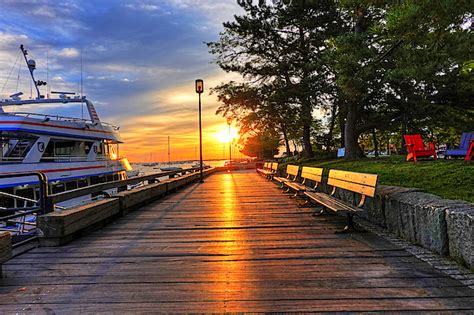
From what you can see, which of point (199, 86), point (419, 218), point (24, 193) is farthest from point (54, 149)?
point (419, 218)

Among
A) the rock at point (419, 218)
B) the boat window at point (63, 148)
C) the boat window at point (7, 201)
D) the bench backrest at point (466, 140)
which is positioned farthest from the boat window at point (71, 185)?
the bench backrest at point (466, 140)

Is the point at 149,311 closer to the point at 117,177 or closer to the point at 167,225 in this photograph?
the point at 167,225

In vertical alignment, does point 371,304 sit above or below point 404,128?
below

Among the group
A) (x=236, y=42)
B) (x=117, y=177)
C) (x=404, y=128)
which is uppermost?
(x=236, y=42)

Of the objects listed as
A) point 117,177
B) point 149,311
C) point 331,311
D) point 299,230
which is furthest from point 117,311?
point 117,177

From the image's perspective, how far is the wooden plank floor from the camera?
9.87ft

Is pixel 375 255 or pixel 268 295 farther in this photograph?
pixel 375 255

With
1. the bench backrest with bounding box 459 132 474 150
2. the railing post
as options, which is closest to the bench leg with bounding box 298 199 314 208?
the railing post

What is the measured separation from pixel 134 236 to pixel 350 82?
8593 millimetres

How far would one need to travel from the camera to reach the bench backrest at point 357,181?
17.8 ft

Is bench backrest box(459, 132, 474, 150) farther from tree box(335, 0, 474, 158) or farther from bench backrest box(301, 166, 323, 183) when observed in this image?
bench backrest box(301, 166, 323, 183)

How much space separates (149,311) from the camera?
2.89 meters

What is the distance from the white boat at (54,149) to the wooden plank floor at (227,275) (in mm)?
11744

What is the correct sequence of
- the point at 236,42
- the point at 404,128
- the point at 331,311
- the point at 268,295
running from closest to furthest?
the point at 331,311 < the point at 268,295 < the point at 404,128 < the point at 236,42
